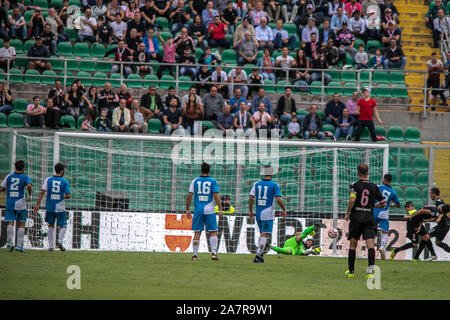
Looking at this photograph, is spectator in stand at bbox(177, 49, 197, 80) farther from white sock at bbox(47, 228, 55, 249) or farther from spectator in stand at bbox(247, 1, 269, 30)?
white sock at bbox(47, 228, 55, 249)

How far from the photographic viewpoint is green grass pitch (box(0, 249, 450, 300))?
972 cm

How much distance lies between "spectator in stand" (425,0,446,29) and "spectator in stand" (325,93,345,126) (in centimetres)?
670

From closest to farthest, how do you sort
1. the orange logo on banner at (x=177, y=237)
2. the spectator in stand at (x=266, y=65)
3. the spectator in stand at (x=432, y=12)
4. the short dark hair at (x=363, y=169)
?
the short dark hair at (x=363, y=169) → the orange logo on banner at (x=177, y=237) → the spectator in stand at (x=266, y=65) → the spectator in stand at (x=432, y=12)

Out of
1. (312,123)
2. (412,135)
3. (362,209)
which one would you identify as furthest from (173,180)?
(362,209)

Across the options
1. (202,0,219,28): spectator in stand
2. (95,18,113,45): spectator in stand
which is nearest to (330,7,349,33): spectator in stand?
(202,0,219,28): spectator in stand

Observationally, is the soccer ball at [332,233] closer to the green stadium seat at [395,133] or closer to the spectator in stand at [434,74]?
the green stadium seat at [395,133]

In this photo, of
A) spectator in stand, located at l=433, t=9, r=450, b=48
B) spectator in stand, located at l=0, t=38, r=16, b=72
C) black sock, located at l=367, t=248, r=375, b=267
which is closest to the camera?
black sock, located at l=367, t=248, r=375, b=267

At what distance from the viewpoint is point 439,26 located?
26641 mm

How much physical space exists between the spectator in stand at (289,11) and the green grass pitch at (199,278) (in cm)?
1209

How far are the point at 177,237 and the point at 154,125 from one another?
4.25 metres

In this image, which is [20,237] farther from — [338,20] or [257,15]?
[338,20]

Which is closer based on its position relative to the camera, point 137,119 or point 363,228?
point 363,228

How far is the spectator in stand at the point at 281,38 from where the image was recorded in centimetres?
2533

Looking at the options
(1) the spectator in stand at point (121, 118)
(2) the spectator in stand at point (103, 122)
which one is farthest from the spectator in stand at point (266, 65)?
(2) the spectator in stand at point (103, 122)
